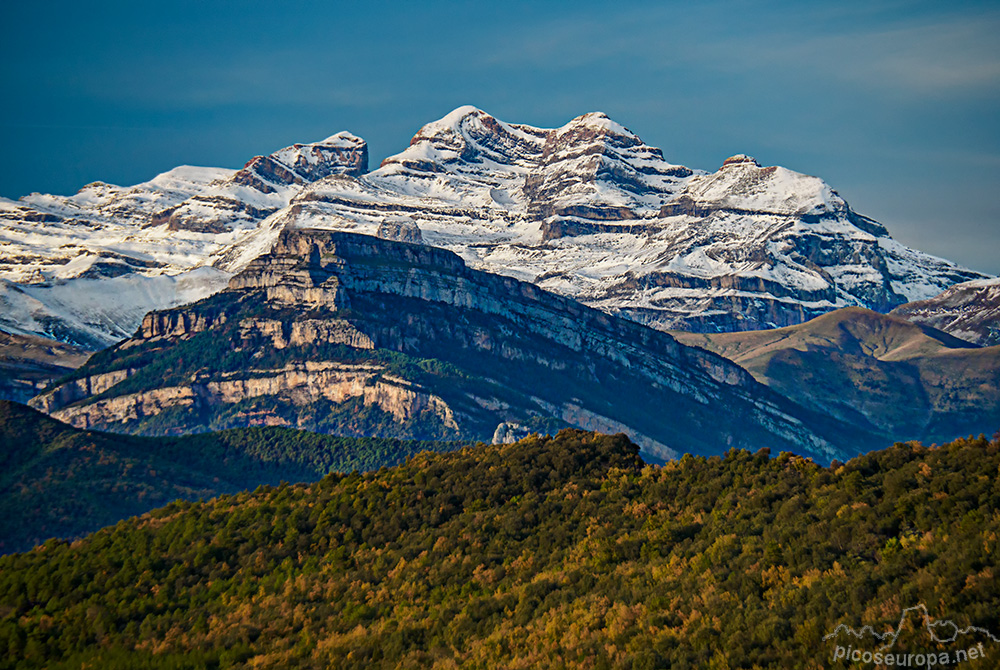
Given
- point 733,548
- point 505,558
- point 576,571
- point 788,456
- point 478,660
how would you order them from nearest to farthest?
point 478,660
point 733,548
point 576,571
point 505,558
point 788,456

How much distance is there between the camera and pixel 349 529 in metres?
126

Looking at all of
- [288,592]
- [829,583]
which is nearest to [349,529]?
[288,592]

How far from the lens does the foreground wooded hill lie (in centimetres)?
8181

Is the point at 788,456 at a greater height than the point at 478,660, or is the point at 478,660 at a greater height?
the point at 788,456

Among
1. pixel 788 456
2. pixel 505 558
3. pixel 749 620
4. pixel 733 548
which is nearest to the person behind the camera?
pixel 749 620

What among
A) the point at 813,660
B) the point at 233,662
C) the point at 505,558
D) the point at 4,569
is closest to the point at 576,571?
the point at 505,558

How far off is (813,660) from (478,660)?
72.5 ft

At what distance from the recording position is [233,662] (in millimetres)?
100312

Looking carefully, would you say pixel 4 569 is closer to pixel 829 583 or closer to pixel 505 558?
pixel 505 558

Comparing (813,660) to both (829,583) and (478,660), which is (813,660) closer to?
(829,583)

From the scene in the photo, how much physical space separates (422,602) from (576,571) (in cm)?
1038

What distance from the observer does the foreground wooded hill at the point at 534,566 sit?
8181 centimetres

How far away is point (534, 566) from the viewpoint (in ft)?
358

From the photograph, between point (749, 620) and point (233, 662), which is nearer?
point (749, 620)
